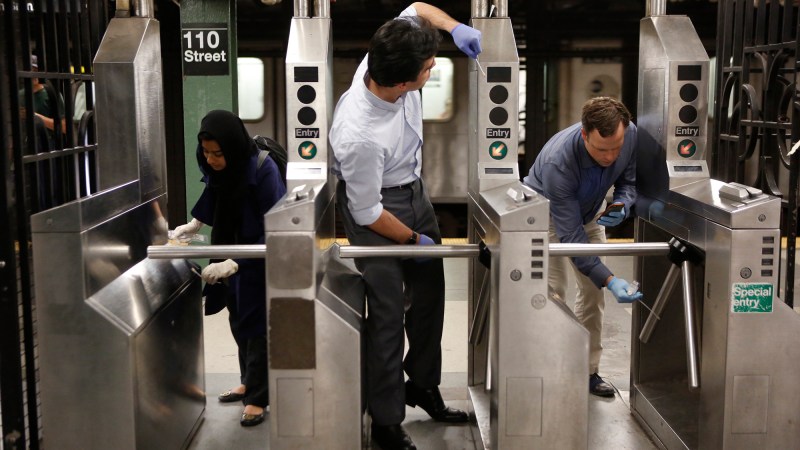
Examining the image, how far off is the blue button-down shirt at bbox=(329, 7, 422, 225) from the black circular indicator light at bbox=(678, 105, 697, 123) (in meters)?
0.87

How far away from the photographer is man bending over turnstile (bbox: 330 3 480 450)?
2553 millimetres

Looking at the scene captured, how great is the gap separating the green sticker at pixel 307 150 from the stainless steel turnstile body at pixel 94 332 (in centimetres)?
58

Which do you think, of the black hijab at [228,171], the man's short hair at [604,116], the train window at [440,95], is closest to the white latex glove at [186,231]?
the black hijab at [228,171]

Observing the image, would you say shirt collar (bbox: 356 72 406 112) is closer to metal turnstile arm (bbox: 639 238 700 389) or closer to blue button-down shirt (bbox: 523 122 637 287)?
blue button-down shirt (bbox: 523 122 637 287)

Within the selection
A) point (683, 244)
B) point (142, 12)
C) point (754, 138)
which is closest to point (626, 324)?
point (754, 138)

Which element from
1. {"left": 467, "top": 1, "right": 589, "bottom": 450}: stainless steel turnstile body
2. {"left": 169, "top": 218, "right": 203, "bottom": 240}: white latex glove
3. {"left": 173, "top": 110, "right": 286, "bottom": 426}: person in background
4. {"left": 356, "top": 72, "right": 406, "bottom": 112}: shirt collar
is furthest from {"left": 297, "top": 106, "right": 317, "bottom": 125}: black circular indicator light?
{"left": 169, "top": 218, "right": 203, "bottom": 240}: white latex glove

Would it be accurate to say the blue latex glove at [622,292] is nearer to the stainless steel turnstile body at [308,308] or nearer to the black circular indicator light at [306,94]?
the stainless steel turnstile body at [308,308]

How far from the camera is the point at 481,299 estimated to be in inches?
112

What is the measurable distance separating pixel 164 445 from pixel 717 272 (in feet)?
5.86

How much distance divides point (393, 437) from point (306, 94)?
115 cm

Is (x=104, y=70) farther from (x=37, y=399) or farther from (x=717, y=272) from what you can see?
(x=717, y=272)

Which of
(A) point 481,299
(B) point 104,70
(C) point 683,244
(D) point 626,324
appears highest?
(B) point 104,70

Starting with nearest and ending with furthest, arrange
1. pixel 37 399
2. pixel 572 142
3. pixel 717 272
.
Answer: pixel 717 272
pixel 37 399
pixel 572 142

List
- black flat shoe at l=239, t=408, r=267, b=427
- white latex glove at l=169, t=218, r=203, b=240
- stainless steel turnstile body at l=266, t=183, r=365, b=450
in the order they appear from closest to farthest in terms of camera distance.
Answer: stainless steel turnstile body at l=266, t=183, r=365, b=450
black flat shoe at l=239, t=408, r=267, b=427
white latex glove at l=169, t=218, r=203, b=240
